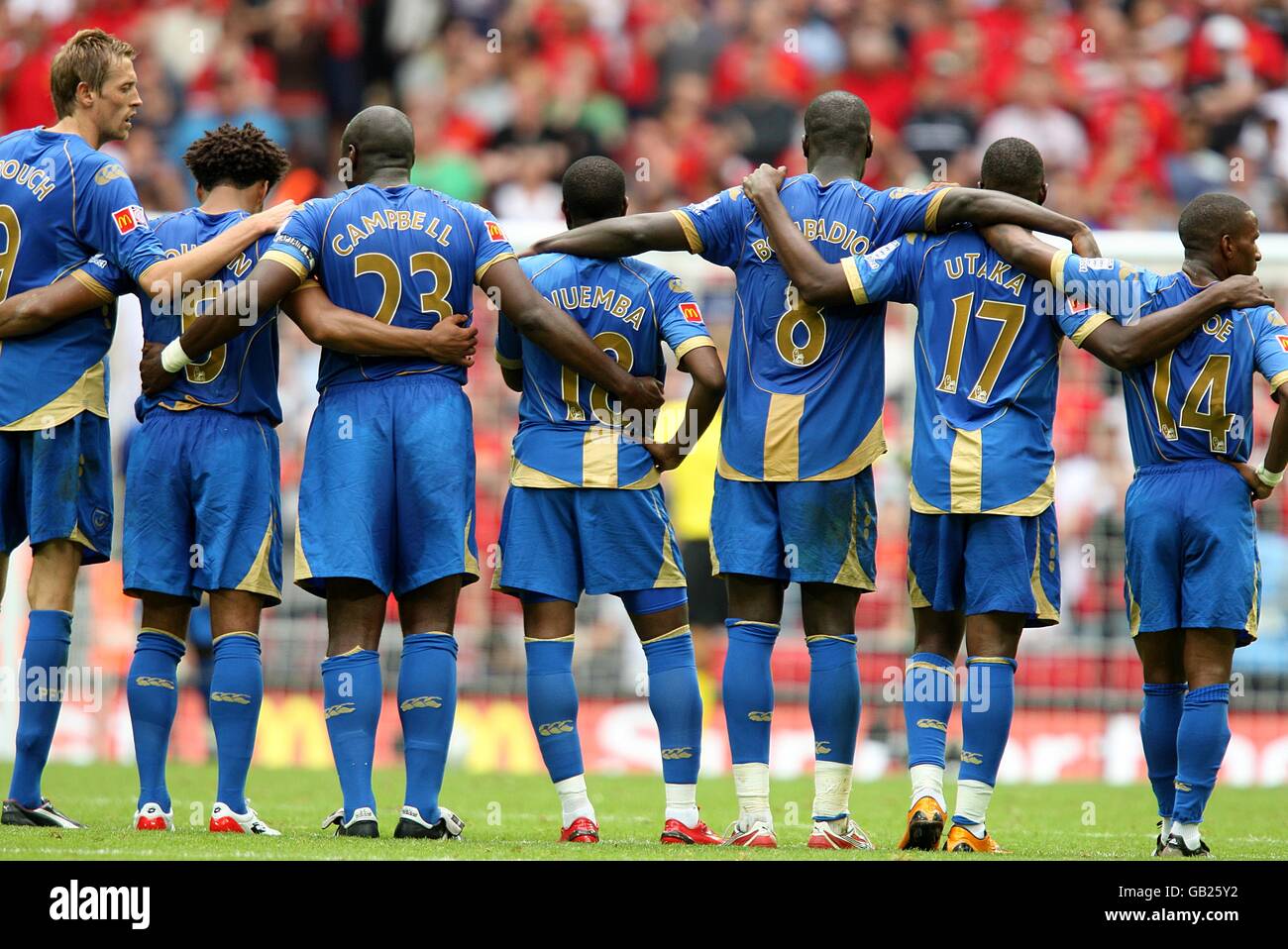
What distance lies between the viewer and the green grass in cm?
613

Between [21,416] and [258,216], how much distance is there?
130 cm

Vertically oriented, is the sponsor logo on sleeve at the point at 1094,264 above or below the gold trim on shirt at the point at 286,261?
below

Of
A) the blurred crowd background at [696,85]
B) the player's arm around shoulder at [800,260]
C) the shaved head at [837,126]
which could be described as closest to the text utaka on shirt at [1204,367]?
the player's arm around shoulder at [800,260]

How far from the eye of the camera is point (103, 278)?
722cm

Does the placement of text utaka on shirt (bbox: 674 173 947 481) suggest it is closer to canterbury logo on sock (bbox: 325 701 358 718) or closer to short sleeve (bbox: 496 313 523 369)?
short sleeve (bbox: 496 313 523 369)

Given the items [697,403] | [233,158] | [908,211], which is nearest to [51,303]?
[233,158]

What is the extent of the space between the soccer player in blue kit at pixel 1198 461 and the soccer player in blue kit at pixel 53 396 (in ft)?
11.4

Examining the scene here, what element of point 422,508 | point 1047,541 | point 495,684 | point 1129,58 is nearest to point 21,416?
point 422,508

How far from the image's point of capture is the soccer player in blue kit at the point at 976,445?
6.66 meters

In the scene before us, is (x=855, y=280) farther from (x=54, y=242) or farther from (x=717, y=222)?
(x=54, y=242)

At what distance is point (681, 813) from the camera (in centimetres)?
684

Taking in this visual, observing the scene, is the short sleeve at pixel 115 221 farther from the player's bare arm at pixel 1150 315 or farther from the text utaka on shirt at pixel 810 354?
the player's bare arm at pixel 1150 315

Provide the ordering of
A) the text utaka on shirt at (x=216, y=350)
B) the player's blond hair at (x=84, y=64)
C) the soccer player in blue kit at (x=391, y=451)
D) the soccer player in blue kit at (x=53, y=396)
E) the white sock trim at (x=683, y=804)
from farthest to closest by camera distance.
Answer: the player's blond hair at (x=84, y=64), the soccer player in blue kit at (x=53, y=396), the text utaka on shirt at (x=216, y=350), the white sock trim at (x=683, y=804), the soccer player in blue kit at (x=391, y=451)
